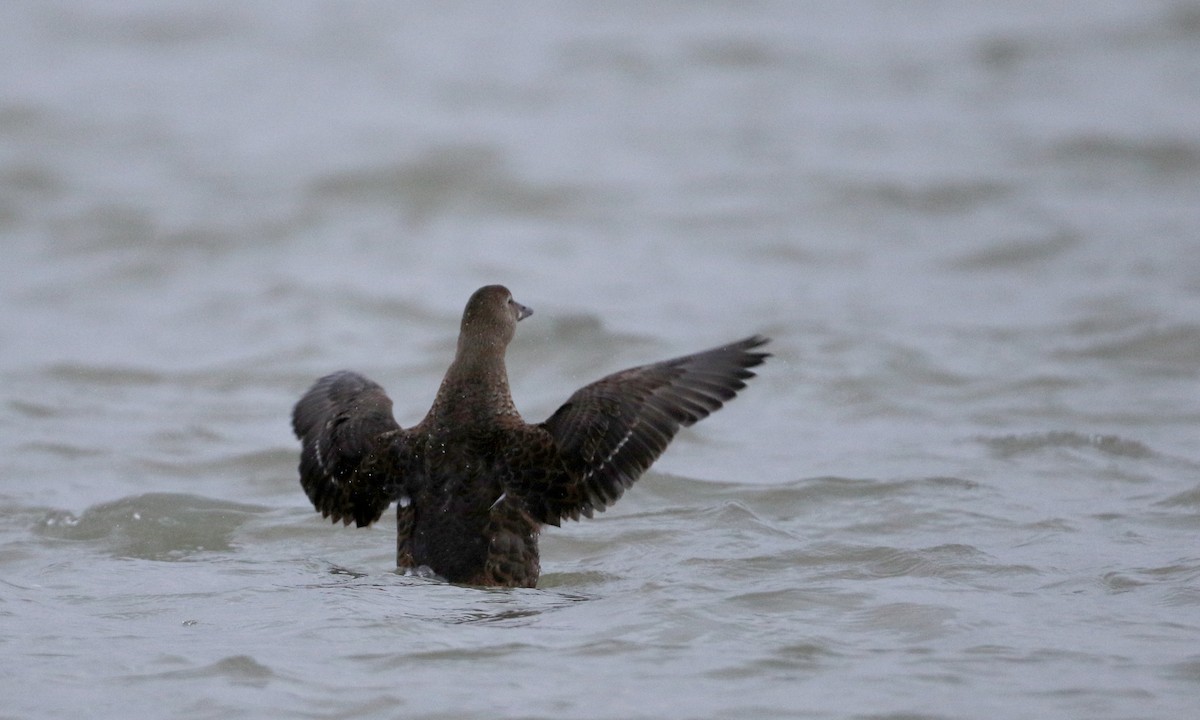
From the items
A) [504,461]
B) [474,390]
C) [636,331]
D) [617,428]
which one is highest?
[636,331]

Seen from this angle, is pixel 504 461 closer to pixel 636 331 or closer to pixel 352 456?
pixel 352 456

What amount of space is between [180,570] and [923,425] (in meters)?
4.86

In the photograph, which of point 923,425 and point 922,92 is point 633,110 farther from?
point 923,425

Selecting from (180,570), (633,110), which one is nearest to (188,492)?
(180,570)

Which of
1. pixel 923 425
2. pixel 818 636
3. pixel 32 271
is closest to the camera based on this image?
pixel 818 636

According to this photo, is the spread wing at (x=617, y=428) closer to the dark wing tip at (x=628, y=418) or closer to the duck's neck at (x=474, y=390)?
the dark wing tip at (x=628, y=418)

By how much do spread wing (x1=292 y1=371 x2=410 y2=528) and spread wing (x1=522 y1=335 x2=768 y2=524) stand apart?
0.64 m

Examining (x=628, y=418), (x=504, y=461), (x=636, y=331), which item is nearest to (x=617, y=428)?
(x=628, y=418)

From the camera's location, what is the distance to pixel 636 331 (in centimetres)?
1298

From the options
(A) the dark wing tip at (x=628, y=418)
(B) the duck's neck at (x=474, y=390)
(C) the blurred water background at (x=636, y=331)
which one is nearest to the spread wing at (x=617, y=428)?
(A) the dark wing tip at (x=628, y=418)

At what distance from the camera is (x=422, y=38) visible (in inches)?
865

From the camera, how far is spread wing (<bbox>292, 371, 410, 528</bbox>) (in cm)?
749

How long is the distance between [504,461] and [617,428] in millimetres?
→ 498

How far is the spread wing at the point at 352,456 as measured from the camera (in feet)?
24.6
